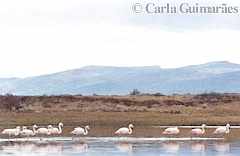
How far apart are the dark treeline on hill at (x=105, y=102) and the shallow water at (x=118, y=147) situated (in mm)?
12191

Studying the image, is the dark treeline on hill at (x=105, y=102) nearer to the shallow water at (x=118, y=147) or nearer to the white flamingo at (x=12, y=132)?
the white flamingo at (x=12, y=132)

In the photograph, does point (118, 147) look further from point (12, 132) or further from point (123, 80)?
point (123, 80)

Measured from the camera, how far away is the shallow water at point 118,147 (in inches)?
895

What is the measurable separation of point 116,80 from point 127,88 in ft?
3.42

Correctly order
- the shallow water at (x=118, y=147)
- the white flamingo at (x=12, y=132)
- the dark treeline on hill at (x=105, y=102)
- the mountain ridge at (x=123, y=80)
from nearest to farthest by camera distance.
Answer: the shallow water at (x=118, y=147) < the white flamingo at (x=12, y=132) < the dark treeline on hill at (x=105, y=102) < the mountain ridge at (x=123, y=80)

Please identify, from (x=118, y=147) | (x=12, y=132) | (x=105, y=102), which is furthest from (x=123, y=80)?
(x=118, y=147)

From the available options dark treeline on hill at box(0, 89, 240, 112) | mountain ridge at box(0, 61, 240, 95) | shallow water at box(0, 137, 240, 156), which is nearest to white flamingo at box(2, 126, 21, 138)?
shallow water at box(0, 137, 240, 156)

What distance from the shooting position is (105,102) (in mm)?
42906

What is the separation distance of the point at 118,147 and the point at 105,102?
18.3 m

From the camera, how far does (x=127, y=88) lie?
54.3m

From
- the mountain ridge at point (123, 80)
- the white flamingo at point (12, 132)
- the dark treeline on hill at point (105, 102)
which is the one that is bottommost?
the white flamingo at point (12, 132)

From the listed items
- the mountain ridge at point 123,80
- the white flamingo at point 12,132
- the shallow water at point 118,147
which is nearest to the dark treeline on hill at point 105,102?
the mountain ridge at point 123,80

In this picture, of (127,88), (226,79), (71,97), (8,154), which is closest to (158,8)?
(8,154)

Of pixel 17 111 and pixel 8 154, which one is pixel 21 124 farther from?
pixel 8 154
